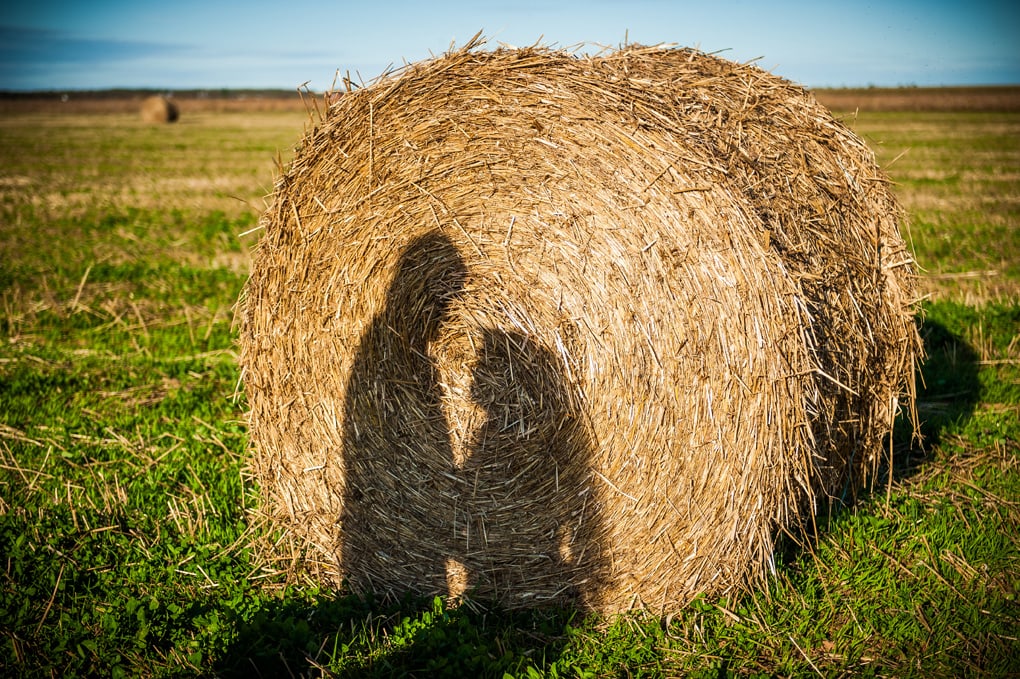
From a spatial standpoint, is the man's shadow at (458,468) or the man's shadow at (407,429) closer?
the man's shadow at (458,468)

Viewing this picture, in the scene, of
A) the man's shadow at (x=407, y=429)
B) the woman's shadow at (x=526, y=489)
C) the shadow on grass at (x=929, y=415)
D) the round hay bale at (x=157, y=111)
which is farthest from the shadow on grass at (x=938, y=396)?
the round hay bale at (x=157, y=111)

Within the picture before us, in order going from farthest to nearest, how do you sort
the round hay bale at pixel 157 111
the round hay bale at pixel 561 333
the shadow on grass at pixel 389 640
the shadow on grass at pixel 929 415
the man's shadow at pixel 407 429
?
the round hay bale at pixel 157 111
the shadow on grass at pixel 929 415
the man's shadow at pixel 407 429
the round hay bale at pixel 561 333
the shadow on grass at pixel 389 640

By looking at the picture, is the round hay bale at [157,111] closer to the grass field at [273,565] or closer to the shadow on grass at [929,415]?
the grass field at [273,565]

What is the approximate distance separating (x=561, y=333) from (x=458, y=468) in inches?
32.7

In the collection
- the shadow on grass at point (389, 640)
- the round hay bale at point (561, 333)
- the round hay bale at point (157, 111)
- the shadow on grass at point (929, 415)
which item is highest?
the round hay bale at point (157, 111)

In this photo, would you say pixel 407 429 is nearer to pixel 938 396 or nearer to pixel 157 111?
pixel 938 396

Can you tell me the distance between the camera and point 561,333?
11.9 feet

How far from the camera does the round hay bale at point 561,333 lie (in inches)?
134

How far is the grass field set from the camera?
3.32 metres

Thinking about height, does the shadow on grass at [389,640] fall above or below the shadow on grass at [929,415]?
below

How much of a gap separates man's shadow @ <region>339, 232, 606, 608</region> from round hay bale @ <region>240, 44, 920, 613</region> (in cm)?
1

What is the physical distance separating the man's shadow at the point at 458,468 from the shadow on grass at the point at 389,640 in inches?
6.0

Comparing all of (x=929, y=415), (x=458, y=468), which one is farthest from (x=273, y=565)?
(x=929, y=415)

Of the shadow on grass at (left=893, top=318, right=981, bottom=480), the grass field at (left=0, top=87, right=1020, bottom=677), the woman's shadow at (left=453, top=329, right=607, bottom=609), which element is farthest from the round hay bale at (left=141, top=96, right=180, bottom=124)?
the woman's shadow at (left=453, top=329, right=607, bottom=609)
